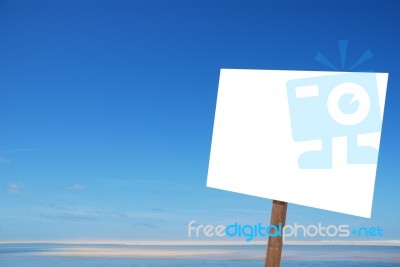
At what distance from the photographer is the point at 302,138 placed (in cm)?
601

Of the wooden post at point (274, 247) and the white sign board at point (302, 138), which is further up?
the white sign board at point (302, 138)

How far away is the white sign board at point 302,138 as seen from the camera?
582cm

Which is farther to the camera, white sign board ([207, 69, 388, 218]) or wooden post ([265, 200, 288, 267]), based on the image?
wooden post ([265, 200, 288, 267])

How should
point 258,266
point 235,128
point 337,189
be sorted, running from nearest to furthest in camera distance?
point 337,189 → point 235,128 → point 258,266

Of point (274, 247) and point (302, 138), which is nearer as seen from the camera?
point (302, 138)

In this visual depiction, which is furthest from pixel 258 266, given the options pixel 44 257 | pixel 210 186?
pixel 210 186

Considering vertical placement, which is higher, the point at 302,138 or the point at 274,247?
the point at 302,138

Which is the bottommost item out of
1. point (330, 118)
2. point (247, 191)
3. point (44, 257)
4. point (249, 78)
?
point (44, 257)

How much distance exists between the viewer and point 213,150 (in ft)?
20.5

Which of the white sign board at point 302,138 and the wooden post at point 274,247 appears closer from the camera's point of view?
the white sign board at point 302,138

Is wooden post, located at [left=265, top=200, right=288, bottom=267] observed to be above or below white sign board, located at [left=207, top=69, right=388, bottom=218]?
below

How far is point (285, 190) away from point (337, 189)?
60cm

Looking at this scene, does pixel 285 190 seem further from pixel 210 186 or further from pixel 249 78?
pixel 249 78

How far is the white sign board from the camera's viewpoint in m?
5.82
